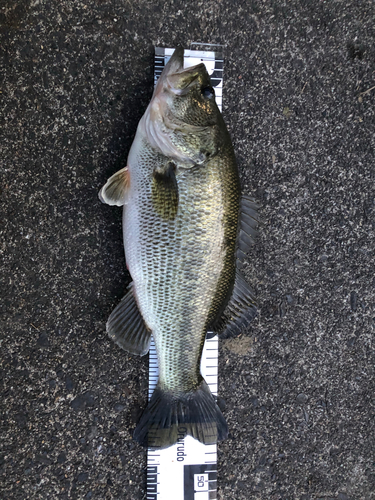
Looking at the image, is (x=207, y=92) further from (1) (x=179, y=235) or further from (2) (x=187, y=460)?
(2) (x=187, y=460)

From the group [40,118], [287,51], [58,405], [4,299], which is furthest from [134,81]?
[58,405]

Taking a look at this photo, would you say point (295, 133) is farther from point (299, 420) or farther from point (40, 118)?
point (299, 420)

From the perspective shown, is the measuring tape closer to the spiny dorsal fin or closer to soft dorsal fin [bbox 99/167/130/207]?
the spiny dorsal fin

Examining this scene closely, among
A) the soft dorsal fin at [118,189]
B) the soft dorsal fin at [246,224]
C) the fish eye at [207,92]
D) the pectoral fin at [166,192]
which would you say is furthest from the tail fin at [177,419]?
the fish eye at [207,92]

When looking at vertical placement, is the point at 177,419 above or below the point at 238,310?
below

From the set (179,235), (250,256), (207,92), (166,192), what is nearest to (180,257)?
(179,235)

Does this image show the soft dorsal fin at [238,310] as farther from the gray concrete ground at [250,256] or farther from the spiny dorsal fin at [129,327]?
the spiny dorsal fin at [129,327]
